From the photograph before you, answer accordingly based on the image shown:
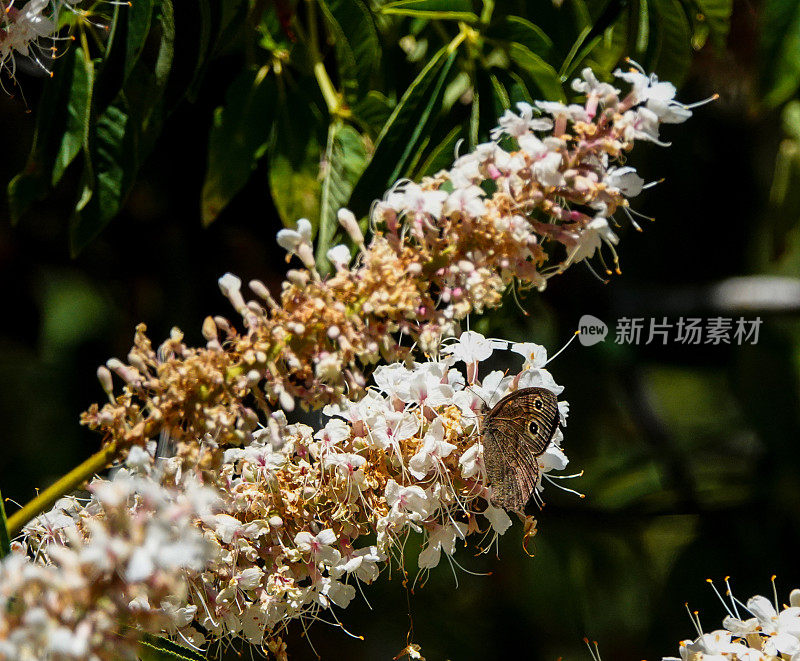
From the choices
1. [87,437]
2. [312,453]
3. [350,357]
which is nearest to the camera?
[350,357]

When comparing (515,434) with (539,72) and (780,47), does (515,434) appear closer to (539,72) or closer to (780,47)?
(539,72)

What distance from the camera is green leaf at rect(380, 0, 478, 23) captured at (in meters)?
0.77

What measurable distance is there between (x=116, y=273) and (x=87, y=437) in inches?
11.7

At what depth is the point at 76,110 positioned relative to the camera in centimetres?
80

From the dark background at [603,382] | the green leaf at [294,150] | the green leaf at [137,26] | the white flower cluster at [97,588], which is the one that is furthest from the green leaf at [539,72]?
the white flower cluster at [97,588]

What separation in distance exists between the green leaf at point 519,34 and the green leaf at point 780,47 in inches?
10.4

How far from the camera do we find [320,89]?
95cm

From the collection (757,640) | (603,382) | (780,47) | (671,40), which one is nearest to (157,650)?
(757,640)

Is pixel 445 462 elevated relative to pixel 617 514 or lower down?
elevated

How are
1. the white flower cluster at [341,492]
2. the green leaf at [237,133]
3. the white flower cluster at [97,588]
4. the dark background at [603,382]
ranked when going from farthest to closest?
the dark background at [603,382], the green leaf at [237,133], the white flower cluster at [341,492], the white flower cluster at [97,588]

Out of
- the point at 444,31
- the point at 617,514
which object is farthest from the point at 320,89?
the point at 617,514

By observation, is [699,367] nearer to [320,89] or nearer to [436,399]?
[320,89]

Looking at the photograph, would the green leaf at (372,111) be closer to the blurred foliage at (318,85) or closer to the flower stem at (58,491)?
the blurred foliage at (318,85)

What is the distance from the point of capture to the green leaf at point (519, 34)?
2.78 ft
